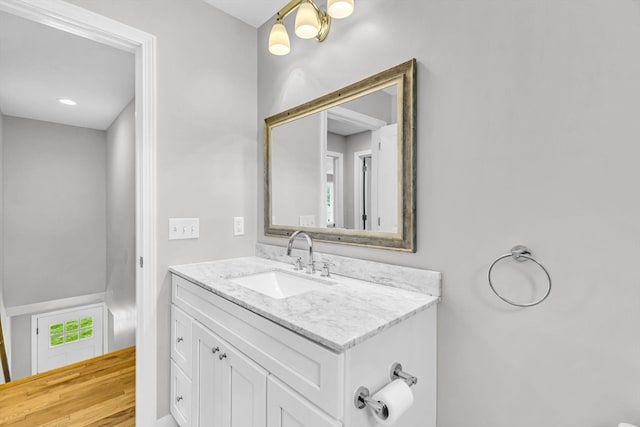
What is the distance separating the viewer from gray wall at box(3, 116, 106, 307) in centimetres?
386

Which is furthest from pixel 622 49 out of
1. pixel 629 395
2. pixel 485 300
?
pixel 629 395

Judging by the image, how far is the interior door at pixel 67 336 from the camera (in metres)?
4.06

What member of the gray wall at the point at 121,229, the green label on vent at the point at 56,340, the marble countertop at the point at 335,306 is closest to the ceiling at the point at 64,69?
the gray wall at the point at 121,229

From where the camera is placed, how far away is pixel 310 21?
1360 millimetres

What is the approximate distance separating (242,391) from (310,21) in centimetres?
155

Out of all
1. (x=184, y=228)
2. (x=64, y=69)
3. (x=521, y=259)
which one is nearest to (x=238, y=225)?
(x=184, y=228)

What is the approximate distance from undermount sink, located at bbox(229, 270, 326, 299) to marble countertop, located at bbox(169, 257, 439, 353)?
0.05m

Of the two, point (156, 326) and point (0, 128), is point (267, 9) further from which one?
point (0, 128)

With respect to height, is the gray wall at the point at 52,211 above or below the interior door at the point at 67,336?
above

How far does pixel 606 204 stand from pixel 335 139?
1.07 meters

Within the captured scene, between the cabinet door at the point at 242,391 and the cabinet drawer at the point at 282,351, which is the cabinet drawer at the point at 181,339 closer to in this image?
the cabinet drawer at the point at 282,351

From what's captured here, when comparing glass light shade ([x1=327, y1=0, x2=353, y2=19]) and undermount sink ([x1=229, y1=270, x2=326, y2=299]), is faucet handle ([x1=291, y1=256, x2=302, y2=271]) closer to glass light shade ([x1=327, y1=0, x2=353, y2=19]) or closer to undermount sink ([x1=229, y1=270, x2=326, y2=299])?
undermount sink ([x1=229, y1=270, x2=326, y2=299])

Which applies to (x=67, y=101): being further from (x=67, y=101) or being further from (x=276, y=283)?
(x=276, y=283)

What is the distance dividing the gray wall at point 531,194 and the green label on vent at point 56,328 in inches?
199
